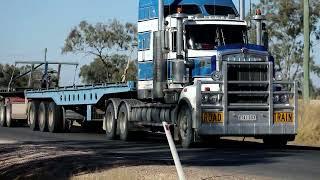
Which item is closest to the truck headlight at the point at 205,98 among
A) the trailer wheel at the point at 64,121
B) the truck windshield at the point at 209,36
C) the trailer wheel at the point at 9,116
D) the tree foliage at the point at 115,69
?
the truck windshield at the point at 209,36

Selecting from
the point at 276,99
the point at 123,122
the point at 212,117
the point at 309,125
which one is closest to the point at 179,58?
the point at 212,117

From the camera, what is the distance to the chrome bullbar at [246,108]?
58.7 feet

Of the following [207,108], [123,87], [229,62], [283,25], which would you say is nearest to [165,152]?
[207,108]

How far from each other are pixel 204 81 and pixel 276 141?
3.27m

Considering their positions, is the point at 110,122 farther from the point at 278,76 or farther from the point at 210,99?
the point at 278,76

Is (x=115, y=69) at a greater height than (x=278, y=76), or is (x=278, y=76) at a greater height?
(x=115, y=69)

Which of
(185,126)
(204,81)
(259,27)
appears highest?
(259,27)

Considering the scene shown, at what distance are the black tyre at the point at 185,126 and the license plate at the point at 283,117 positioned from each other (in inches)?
89.1

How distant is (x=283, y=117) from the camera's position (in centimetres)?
1838

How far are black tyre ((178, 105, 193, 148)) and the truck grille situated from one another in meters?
1.22

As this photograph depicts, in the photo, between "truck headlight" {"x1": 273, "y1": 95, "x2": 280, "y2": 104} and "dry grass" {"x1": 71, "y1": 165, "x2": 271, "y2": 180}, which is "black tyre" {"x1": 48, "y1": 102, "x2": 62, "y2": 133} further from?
"dry grass" {"x1": 71, "y1": 165, "x2": 271, "y2": 180}

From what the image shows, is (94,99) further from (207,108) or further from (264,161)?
(264,161)

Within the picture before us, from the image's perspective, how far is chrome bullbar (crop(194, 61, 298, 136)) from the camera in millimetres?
17906

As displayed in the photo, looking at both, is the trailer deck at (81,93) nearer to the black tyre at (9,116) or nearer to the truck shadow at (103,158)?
the black tyre at (9,116)
